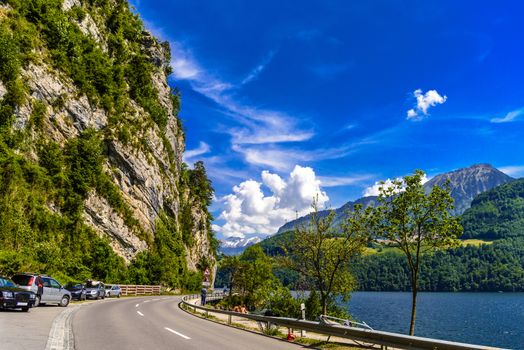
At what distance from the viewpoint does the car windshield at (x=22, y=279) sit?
2261 centimetres

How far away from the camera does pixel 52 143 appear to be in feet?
153

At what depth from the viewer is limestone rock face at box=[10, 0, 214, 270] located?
158 ft

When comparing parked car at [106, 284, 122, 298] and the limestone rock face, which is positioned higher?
the limestone rock face

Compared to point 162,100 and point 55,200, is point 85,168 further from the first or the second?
point 162,100

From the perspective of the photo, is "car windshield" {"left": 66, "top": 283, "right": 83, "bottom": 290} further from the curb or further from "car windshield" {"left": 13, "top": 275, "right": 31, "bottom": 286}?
the curb

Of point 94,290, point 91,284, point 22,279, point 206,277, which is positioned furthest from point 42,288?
point 91,284

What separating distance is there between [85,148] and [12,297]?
35.4 metres

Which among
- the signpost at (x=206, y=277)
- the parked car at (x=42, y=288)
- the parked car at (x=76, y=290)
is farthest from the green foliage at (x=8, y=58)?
the signpost at (x=206, y=277)

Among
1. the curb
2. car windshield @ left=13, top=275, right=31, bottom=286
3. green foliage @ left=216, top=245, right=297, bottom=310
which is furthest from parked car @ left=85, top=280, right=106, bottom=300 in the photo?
the curb

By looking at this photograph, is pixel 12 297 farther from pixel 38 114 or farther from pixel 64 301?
pixel 38 114

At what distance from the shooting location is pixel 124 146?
62.5 meters

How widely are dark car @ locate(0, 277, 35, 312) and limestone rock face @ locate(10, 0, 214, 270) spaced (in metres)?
26.7

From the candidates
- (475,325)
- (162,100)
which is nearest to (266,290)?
(475,325)

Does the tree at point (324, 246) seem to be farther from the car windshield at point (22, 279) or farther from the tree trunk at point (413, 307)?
the car windshield at point (22, 279)
